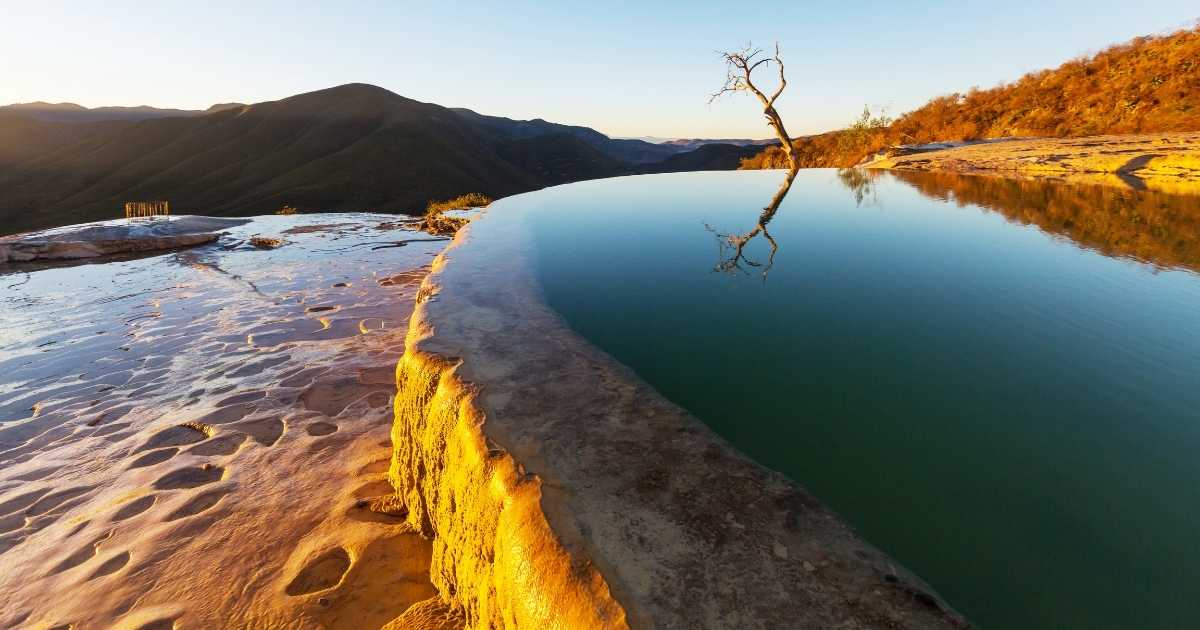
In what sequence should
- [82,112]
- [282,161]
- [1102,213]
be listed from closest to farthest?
[1102,213]
[282,161]
[82,112]

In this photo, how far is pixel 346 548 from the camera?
203cm

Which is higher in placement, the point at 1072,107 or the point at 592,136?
the point at 592,136

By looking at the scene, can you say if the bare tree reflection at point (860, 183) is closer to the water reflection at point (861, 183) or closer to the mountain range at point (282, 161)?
the water reflection at point (861, 183)

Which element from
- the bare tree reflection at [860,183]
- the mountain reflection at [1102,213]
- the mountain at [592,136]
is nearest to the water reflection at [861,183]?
the bare tree reflection at [860,183]

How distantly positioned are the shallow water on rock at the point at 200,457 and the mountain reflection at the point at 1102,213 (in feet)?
20.3

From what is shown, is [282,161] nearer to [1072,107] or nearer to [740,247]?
Result: [740,247]

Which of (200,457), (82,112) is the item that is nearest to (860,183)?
(200,457)

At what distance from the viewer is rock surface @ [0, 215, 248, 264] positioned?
8211 mm

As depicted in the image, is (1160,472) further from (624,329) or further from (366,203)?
(366,203)

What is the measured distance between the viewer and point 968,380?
2.08 m

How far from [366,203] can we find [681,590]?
137ft

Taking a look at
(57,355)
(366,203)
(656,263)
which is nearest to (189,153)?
(366,203)

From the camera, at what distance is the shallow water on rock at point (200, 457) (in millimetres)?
1840

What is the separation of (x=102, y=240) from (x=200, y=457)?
9550 millimetres
